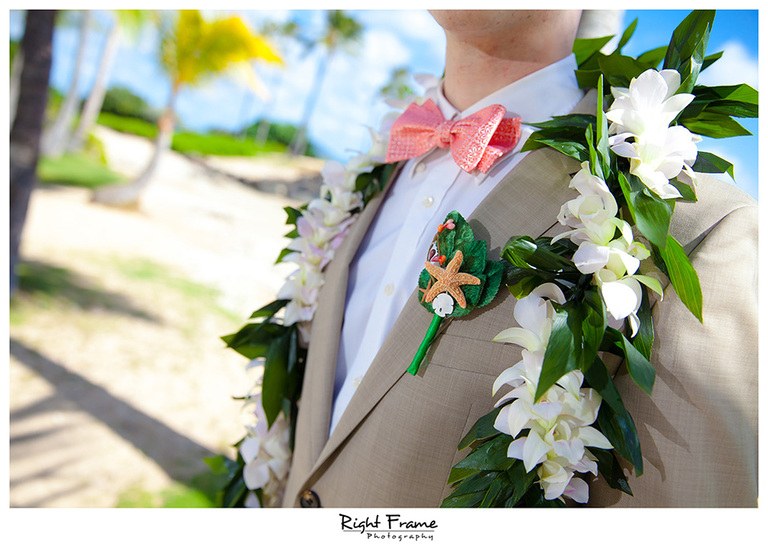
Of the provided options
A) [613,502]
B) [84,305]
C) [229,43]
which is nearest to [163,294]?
[84,305]

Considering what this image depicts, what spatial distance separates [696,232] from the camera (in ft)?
2.69

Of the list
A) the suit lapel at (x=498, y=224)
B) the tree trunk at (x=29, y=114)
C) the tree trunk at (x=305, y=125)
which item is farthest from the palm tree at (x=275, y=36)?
the suit lapel at (x=498, y=224)

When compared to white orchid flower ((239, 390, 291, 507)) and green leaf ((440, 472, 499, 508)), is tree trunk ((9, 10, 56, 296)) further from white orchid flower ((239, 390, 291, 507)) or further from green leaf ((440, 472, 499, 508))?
green leaf ((440, 472, 499, 508))

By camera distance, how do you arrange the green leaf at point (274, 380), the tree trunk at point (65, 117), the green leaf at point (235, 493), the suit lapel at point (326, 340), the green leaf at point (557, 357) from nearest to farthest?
1. the green leaf at point (557, 357)
2. the suit lapel at point (326, 340)
3. the green leaf at point (274, 380)
4. the green leaf at point (235, 493)
5. the tree trunk at point (65, 117)

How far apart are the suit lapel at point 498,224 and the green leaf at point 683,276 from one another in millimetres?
189

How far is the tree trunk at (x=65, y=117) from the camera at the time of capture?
411 inches

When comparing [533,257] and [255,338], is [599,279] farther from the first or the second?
[255,338]

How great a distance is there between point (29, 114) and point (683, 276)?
15.8ft

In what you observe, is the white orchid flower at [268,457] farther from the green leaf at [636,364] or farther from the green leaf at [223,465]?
the green leaf at [636,364]

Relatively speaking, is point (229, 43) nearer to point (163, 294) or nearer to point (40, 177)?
point (40, 177)

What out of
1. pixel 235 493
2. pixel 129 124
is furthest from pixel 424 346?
pixel 129 124

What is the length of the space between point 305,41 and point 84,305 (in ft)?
43.0

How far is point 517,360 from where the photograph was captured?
0.87 meters

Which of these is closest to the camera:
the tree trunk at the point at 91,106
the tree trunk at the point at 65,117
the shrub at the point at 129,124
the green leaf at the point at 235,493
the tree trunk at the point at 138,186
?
the green leaf at the point at 235,493
